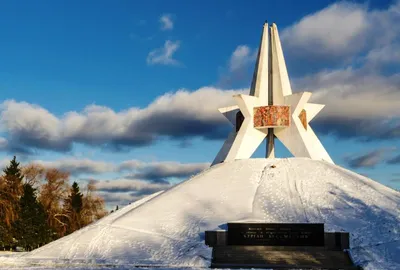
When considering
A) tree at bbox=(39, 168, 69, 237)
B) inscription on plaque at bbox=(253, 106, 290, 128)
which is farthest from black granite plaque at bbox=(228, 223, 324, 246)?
tree at bbox=(39, 168, 69, 237)

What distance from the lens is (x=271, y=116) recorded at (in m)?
28.3

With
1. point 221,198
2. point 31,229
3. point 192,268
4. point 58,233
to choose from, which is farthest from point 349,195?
point 58,233

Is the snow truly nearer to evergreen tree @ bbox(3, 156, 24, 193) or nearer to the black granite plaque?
the black granite plaque

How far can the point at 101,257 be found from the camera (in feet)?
56.3

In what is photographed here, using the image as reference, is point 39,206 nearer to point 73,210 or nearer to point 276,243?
point 73,210

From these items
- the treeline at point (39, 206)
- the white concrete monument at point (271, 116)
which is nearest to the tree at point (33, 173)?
the treeline at point (39, 206)

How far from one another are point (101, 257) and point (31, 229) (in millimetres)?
17136

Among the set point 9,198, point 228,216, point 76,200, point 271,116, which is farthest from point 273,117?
point 76,200

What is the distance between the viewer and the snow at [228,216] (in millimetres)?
17016

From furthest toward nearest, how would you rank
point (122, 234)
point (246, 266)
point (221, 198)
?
1. point (221, 198)
2. point (122, 234)
3. point (246, 266)

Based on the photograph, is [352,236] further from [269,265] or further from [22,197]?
[22,197]

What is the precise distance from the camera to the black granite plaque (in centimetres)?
1734

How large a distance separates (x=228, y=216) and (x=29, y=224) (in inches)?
708

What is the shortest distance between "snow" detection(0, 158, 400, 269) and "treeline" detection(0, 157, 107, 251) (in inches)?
481
